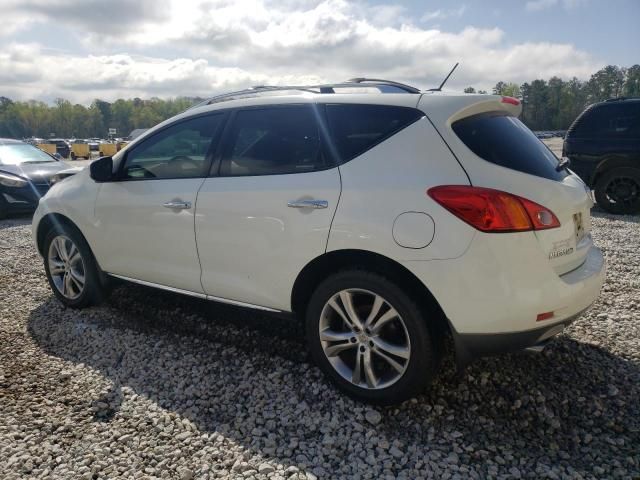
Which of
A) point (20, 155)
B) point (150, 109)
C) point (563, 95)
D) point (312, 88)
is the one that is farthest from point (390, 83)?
point (150, 109)

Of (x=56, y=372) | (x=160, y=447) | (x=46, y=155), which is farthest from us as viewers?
(x=46, y=155)

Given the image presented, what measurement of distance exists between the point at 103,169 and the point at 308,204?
201cm

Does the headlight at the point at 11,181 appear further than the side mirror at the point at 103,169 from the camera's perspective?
Yes

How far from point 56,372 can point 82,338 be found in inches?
20.3

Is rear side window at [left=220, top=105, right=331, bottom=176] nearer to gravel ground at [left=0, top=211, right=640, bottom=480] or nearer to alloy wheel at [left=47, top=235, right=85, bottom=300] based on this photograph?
gravel ground at [left=0, top=211, right=640, bottom=480]

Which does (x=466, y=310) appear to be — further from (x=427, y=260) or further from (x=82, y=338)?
(x=82, y=338)

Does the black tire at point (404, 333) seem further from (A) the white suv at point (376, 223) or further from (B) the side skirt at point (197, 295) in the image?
(B) the side skirt at point (197, 295)

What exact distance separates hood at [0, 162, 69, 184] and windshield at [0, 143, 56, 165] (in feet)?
0.76

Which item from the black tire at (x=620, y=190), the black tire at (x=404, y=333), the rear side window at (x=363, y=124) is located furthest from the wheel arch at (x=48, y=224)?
the black tire at (x=620, y=190)

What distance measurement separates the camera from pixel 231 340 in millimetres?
3707

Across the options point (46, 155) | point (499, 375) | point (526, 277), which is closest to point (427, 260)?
point (526, 277)

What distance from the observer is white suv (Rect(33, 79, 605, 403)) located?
238 centimetres

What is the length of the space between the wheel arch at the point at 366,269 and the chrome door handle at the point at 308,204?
269 millimetres

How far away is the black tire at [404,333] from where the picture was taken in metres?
2.53
